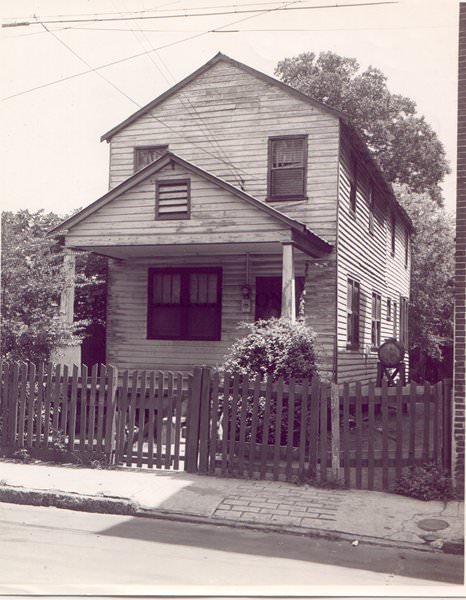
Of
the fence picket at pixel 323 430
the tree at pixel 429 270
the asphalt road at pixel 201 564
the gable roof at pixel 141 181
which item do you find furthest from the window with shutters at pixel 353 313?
the asphalt road at pixel 201 564

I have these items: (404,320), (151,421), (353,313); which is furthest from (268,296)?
(404,320)

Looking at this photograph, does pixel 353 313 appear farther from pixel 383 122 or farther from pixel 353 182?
pixel 383 122

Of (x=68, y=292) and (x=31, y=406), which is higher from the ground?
(x=68, y=292)

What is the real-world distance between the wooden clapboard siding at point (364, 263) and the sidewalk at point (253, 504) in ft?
20.6

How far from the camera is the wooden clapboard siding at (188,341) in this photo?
42.9ft

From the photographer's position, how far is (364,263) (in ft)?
50.8

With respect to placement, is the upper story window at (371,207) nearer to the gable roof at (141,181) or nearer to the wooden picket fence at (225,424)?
the gable roof at (141,181)

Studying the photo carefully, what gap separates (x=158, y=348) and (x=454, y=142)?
895cm

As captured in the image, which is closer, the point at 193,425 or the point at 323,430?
the point at 323,430

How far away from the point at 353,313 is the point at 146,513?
9232mm

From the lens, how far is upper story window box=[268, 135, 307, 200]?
520 inches

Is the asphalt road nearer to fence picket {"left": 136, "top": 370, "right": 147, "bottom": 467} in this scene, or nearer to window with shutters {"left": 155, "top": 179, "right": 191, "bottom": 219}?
fence picket {"left": 136, "top": 370, "right": 147, "bottom": 467}

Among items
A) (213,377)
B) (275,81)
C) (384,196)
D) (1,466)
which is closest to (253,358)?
(213,377)

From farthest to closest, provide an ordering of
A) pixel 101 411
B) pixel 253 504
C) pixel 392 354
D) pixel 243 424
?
pixel 392 354 < pixel 101 411 < pixel 243 424 < pixel 253 504
